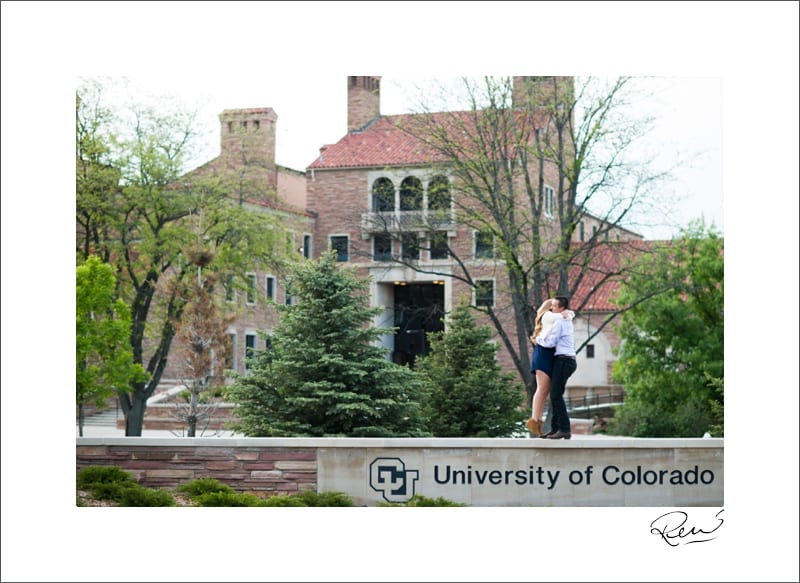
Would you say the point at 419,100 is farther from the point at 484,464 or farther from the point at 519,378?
the point at 484,464

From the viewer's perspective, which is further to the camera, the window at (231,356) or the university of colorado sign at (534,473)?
the window at (231,356)

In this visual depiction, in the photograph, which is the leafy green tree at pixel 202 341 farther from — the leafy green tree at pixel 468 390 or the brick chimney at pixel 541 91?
the brick chimney at pixel 541 91

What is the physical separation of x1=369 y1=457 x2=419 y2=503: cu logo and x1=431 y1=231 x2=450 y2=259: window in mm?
12184

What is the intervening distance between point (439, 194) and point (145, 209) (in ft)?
25.2

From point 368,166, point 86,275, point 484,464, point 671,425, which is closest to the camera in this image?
point 484,464

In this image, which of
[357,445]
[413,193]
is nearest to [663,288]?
[413,193]

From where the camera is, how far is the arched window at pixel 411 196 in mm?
25438

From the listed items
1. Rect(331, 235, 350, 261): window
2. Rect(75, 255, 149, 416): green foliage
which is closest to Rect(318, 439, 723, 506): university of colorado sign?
Rect(75, 255, 149, 416): green foliage

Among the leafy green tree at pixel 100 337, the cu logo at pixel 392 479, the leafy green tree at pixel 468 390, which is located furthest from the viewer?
the leafy green tree at pixel 100 337

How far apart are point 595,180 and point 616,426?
5620mm

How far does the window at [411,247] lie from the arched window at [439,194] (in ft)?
2.61

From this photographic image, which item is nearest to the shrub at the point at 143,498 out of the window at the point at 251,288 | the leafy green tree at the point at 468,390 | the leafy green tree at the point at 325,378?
the leafy green tree at the point at 325,378

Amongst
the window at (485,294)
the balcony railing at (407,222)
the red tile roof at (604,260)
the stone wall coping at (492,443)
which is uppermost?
the balcony railing at (407,222)

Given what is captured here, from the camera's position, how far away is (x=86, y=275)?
2100 cm
